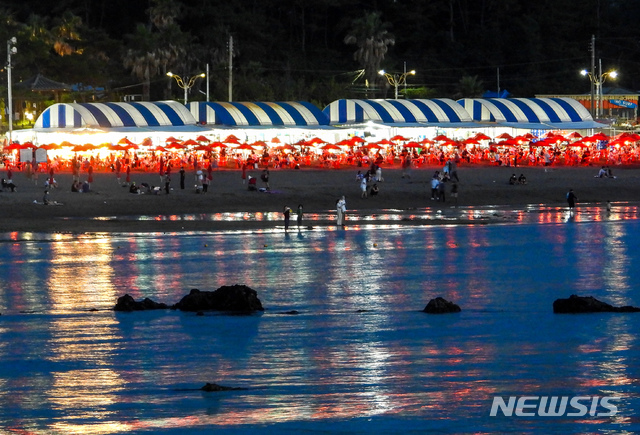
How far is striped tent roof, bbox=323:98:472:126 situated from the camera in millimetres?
72562

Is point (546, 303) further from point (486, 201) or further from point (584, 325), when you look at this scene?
point (486, 201)

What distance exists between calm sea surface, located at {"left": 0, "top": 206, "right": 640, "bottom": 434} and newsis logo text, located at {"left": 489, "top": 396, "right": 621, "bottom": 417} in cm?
15

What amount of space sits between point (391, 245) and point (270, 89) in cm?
6240

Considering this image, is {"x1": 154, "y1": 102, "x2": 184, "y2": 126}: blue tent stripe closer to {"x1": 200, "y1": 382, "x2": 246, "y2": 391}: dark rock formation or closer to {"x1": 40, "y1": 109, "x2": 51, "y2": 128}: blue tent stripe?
{"x1": 40, "y1": 109, "x2": 51, "y2": 128}: blue tent stripe

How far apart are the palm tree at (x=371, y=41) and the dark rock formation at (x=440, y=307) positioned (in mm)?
79550

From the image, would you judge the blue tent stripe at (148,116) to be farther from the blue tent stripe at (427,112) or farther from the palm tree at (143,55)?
the palm tree at (143,55)

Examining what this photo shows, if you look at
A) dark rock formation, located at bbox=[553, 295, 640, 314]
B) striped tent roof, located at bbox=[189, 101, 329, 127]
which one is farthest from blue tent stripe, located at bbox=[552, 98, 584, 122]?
dark rock formation, located at bbox=[553, 295, 640, 314]

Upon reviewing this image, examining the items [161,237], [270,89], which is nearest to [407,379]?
[161,237]

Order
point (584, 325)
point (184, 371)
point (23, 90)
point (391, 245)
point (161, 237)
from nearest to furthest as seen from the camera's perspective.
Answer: point (184, 371) < point (584, 325) < point (391, 245) < point (161, 237) < point (23, 90)

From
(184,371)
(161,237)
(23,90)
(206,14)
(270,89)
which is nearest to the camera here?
(184,371)

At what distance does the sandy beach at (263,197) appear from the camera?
37062 mm

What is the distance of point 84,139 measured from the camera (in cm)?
6384

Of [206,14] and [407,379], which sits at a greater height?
[206,14]

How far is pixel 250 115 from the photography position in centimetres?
6994
